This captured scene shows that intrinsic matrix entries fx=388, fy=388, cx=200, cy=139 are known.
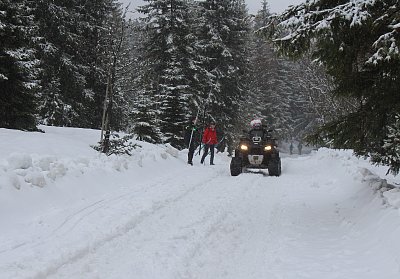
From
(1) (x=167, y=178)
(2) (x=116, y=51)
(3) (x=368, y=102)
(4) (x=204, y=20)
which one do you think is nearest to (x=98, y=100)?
(4) (x=204, y=20)

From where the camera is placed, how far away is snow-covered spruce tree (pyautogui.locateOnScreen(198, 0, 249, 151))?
27844mm

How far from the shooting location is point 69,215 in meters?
6.38

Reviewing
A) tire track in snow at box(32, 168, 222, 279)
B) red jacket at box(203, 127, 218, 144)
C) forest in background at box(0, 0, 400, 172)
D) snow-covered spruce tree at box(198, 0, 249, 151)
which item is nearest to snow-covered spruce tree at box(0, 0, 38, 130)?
forest in background at box(0, 0, 400, 172)

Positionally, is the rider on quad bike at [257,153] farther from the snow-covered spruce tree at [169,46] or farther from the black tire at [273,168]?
the snow-covered spruce tree at [169,46]

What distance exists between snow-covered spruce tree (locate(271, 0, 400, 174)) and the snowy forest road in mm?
1299

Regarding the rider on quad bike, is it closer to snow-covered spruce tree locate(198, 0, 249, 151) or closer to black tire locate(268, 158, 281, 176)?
black tire locate(268, 158, 281, 176)

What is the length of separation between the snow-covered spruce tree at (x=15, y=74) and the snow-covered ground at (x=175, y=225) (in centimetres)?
357

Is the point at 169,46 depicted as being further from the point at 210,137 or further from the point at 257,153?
the point at 257,153

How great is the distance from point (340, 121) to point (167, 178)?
5.35 m

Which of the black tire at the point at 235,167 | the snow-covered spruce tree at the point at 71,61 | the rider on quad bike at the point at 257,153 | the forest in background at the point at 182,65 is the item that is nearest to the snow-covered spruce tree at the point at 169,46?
the forest in background at the point at 182,65

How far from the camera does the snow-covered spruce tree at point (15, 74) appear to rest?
13.4m

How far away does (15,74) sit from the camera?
1367 cm

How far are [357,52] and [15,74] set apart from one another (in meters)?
11.7

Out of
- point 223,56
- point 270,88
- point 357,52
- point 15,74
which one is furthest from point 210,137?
point 270,88
